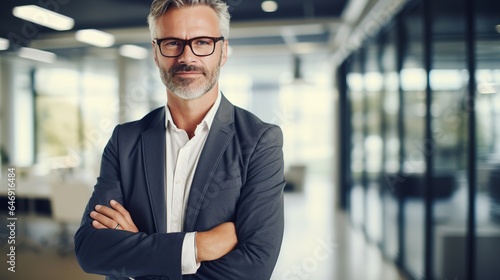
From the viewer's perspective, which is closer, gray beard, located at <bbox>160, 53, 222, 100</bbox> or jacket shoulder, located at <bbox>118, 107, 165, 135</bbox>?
gray beard, located at <bbox>160, 53, 222, 100</bbox>

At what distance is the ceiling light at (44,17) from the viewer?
151 inches

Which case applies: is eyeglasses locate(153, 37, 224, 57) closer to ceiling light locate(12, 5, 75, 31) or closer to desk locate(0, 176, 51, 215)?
ceiling light locate(12, 5, 75, 31)

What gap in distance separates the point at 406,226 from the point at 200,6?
341cm

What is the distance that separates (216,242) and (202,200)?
0.44 feet

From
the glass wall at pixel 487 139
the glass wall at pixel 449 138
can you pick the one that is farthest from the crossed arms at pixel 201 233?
the glass wall at pixel 449 138

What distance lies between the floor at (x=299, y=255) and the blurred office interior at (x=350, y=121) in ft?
0.07

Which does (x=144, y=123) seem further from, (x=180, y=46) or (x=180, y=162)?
(x=180, y=46)

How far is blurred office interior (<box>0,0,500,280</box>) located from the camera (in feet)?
8.57

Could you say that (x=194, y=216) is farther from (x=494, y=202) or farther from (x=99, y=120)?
(x=99, y=120)

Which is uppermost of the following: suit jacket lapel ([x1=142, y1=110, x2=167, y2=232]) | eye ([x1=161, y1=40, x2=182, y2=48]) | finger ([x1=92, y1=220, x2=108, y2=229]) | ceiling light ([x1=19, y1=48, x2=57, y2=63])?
ceiling light ([x1=19, y1=48, x2=57, y2=63])

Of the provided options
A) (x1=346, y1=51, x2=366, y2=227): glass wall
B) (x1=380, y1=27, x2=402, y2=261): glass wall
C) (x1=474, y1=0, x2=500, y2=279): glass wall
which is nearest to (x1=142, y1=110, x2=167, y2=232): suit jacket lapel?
(x1=474, y1=0, x2=500, y2=279): glass wall

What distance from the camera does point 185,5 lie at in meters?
1.25

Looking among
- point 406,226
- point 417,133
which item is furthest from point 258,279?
point 406,226

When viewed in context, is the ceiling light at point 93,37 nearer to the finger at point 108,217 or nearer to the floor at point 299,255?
the floor at point 299,255
